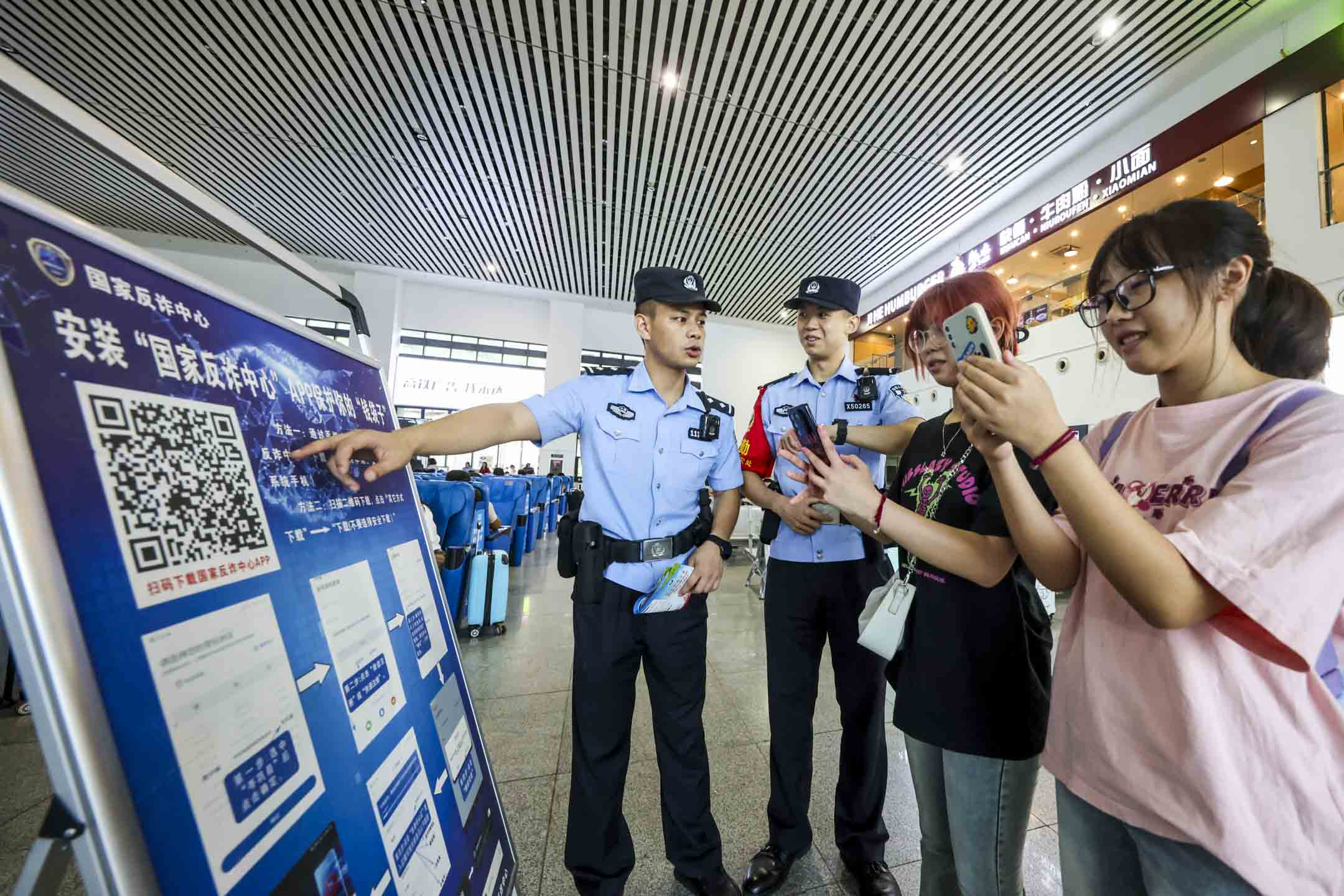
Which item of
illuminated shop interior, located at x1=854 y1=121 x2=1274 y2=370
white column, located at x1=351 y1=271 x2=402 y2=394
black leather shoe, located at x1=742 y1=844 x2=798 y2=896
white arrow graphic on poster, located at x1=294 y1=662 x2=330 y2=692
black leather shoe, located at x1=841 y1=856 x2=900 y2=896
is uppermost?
white column, located at x1=351 y1=271 x2=402 y2=394

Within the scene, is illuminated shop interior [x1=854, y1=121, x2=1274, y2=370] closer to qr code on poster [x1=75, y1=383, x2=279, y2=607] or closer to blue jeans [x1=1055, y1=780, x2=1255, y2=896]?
blue jeans [x1=1055, y1=780, x2=1255, y2=896]

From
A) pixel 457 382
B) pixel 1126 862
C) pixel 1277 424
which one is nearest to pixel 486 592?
pixel 1126 862

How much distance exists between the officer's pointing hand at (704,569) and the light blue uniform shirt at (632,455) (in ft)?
0.17

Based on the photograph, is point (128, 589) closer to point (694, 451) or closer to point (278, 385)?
point (278, 385)

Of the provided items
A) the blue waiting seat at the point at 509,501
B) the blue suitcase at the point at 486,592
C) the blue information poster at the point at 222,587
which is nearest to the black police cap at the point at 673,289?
the blue information poster at the point at 222,587

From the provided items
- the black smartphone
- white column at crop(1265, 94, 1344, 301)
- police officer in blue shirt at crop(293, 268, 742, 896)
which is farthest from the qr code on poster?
white column at crop(1265, 94, 1344, 301)

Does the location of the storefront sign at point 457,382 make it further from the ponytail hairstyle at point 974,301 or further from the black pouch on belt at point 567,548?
the ponytail hairstyle at point 974,301

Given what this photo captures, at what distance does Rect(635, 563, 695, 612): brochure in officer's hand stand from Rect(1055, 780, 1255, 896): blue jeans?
0.80 m

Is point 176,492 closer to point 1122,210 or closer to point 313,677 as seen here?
point 313,677

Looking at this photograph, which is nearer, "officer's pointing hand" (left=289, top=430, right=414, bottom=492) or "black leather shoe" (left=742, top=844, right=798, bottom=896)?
"officer's pointing hand" (left=289, top=430, right=414, bottom=492)

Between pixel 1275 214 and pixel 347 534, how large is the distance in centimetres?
675

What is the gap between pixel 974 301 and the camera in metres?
1.02

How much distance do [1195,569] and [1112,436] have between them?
1.24ft

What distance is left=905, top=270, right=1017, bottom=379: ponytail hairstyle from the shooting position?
101 centimetres
